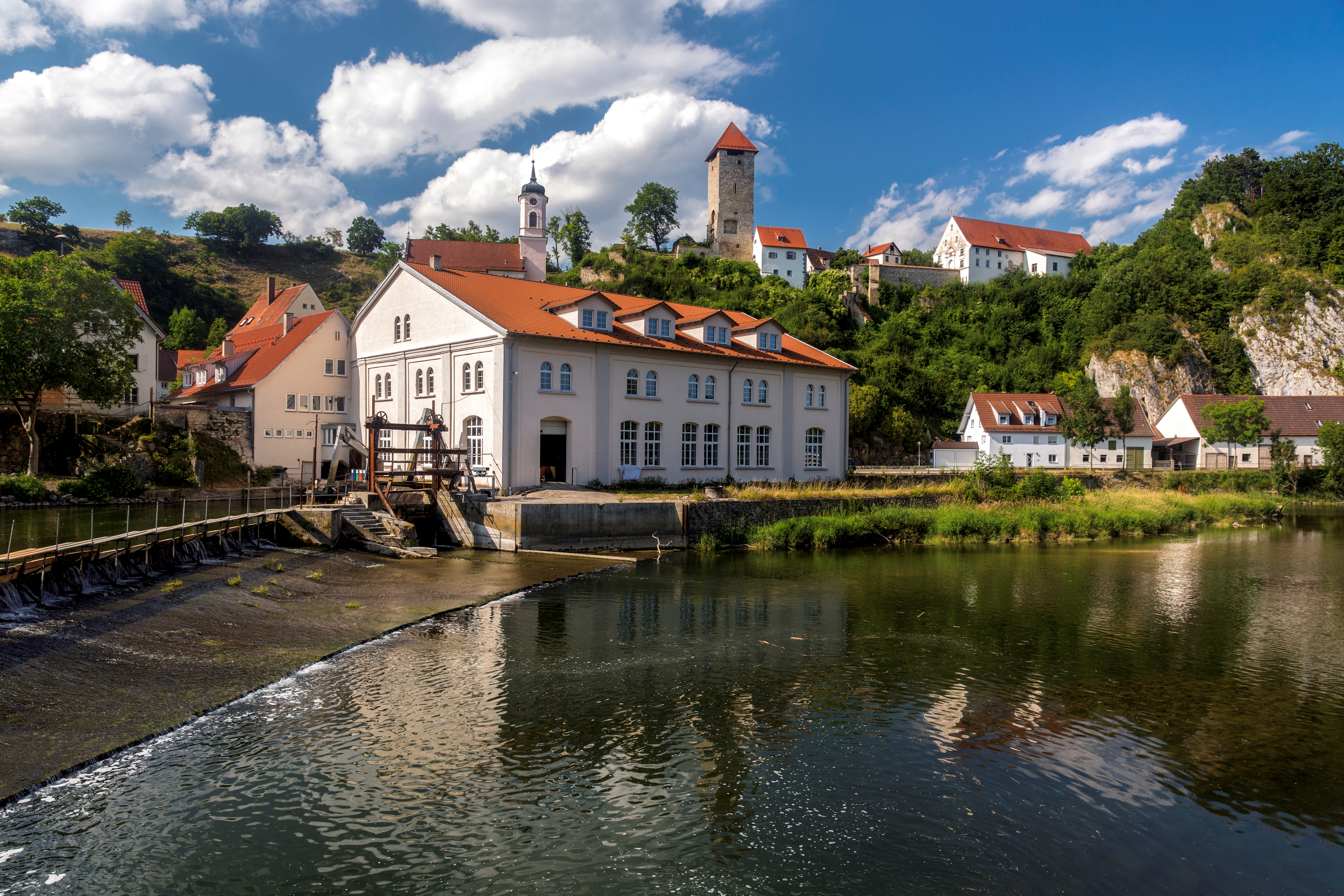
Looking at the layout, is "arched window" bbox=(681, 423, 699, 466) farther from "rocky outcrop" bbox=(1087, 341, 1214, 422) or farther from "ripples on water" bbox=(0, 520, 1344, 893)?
"rocky outcrop" bbox=(1087, 341, 1214, 422)

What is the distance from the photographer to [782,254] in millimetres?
98125

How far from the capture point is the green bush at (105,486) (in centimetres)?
3372

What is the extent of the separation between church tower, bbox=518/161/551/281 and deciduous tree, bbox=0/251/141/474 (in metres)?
43.5

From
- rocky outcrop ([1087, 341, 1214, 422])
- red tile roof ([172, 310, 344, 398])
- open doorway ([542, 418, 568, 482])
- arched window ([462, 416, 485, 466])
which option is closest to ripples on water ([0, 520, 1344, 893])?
arched window ([462, 416, 485, 466])

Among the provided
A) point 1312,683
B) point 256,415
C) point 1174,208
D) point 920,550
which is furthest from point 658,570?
point 1174,208

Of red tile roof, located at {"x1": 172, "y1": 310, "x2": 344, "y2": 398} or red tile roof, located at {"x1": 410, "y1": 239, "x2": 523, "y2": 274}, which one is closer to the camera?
red tile roof, located at {"x1": 172, "y1": 310, "x2": 344, "y2": 398}

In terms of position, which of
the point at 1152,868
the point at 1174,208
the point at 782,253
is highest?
the point at 1174,208

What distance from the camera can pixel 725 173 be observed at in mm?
100188

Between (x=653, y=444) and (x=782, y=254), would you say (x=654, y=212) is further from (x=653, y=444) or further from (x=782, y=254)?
(x=653, y=444)

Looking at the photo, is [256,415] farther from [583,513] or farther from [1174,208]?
[1174,208]

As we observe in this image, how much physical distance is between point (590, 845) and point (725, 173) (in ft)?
330

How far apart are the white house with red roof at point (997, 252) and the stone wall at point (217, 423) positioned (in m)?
84.3

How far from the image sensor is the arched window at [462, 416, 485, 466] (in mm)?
32094

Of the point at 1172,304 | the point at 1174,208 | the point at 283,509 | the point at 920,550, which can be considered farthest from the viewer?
the point at 1174,208
